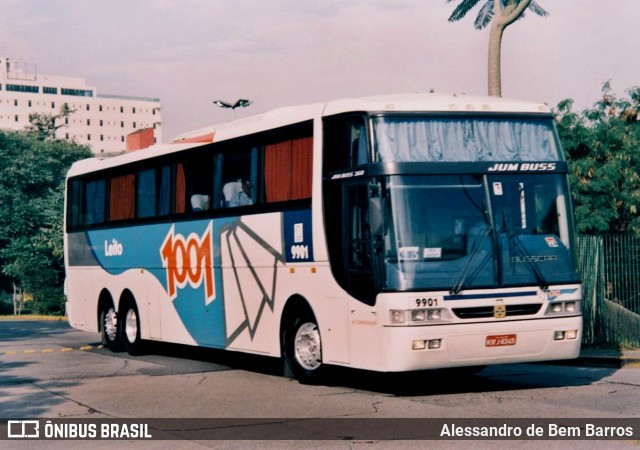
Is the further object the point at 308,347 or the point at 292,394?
the point at 308,347

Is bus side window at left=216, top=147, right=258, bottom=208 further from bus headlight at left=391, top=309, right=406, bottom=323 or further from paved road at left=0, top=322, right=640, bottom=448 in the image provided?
bus headlight at left=391, top=309, right=406, bottom=323

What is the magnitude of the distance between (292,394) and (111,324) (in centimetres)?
893

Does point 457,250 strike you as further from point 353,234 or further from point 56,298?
point 56,298

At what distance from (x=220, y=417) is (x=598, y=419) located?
381 cm

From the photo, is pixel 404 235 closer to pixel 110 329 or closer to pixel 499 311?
pixel 499 311

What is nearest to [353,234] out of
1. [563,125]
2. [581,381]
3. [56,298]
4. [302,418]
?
[302,418]

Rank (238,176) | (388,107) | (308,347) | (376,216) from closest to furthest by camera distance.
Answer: (376,216) → (388,107) → (308,347) → (238,176)

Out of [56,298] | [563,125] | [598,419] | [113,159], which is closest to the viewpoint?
[598,419]

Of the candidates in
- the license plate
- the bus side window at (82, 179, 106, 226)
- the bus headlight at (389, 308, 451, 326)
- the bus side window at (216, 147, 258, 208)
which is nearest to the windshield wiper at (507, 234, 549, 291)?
the license plate

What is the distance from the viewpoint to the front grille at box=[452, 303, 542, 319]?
13.0 meters

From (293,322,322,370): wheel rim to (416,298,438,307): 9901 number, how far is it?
2053mm

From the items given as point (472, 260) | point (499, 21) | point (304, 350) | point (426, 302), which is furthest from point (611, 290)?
point (499, 21)

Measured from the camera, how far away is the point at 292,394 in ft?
45.8

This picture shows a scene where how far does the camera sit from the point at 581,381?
586 inches
